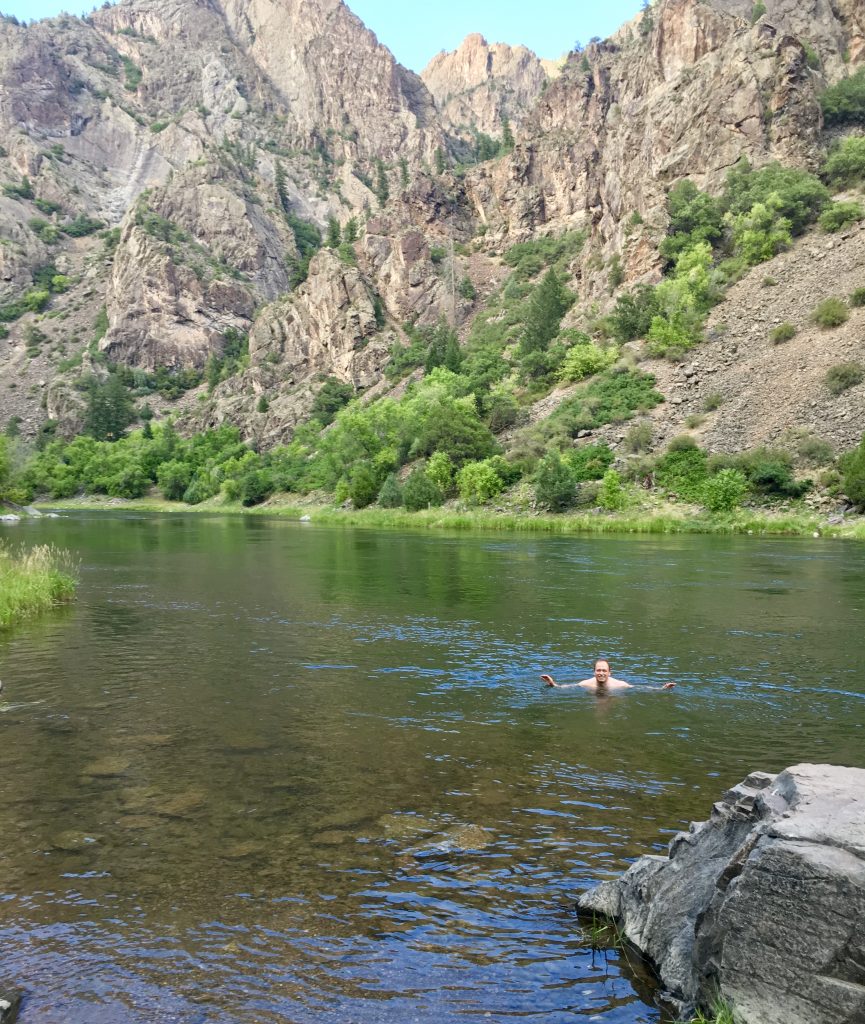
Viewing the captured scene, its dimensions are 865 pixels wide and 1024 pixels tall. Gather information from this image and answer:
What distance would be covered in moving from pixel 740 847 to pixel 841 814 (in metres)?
0.70

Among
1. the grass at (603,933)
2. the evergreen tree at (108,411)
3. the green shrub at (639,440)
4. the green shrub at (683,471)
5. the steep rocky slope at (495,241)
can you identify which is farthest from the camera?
the evergreen tree at (108,411)

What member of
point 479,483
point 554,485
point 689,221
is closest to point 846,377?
point 554,485

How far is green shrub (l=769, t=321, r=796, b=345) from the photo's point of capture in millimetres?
74750

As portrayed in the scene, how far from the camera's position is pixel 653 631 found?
21.3m

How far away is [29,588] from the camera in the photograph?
23.9m

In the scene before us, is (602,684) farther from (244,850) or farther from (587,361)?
(587,361)

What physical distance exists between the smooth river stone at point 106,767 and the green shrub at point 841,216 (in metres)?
96.0

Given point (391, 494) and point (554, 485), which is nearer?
point (554, 485)

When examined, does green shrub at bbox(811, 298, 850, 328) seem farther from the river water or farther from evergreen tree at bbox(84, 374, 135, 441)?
evergreen tree at bbox(84, 374, 135, 441)

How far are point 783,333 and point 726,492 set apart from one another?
2481 cm

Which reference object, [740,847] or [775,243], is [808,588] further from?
[775,243]

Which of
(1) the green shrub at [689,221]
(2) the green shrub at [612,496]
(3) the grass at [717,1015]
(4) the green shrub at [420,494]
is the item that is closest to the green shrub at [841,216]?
(1) the green shrub at [689,221]

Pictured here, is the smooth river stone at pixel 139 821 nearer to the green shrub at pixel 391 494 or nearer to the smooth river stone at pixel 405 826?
the smooth river stone at pixel 405 826

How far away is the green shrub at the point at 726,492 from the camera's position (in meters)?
59.2
